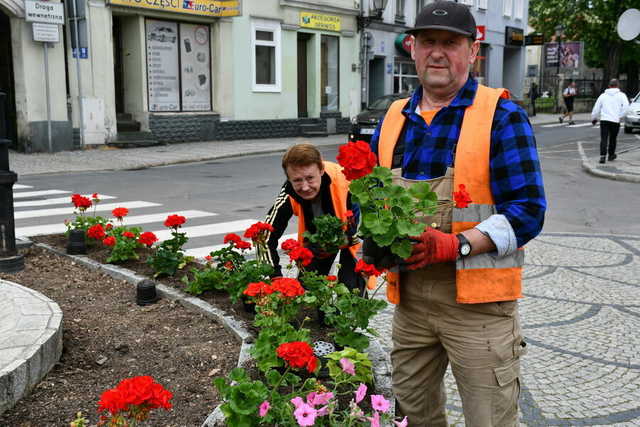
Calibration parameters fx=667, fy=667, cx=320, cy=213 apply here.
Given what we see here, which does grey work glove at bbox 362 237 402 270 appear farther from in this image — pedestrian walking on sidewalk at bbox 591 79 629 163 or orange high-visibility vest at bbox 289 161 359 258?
pedestrian walking on sidewalk at bbox 591 79 629 163

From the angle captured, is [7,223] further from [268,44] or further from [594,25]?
[594,25]

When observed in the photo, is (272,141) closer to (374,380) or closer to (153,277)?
(153,277)

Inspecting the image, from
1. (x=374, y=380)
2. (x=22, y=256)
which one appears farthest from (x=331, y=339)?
(x=22, y=256)

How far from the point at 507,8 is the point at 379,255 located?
135ft

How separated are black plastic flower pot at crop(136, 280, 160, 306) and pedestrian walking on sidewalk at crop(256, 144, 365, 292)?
1.07 metres

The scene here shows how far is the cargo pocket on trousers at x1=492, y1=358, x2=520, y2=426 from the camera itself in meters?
2.35

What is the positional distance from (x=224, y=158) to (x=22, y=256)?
12915 mm

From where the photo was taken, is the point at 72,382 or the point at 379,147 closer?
the point at 379,147

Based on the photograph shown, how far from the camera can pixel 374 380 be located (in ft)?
10.5

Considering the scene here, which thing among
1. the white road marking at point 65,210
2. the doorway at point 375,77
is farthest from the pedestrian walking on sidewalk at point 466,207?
the doorway at point 375,77

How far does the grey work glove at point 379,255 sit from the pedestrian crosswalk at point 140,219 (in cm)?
508

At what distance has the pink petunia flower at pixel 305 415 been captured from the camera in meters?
2.05

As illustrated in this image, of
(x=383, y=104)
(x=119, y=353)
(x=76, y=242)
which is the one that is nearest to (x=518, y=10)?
(x=383, y=104)

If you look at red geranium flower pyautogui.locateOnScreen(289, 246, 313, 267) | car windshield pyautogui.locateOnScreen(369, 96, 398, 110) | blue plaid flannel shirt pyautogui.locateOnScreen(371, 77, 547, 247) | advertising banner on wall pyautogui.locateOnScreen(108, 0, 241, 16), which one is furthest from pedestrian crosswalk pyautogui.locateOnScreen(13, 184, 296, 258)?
car windshield pyautogui.locateOnScreen(369, 96, 398, 110)
